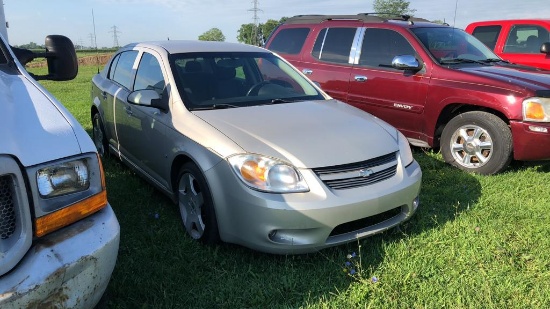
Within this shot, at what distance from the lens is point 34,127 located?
1802 mm

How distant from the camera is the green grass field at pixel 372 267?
2.54 m

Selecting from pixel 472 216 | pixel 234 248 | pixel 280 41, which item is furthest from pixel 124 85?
pixel 472 216

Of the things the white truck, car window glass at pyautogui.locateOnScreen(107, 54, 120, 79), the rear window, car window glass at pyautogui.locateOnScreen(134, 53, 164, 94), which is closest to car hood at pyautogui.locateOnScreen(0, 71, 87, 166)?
the white truck

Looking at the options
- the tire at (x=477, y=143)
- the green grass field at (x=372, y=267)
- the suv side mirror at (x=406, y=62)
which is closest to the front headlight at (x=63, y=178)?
the green grass field at (x=372, y=267)

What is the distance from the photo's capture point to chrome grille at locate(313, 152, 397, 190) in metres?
2.78

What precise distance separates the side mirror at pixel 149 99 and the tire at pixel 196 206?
0.58m

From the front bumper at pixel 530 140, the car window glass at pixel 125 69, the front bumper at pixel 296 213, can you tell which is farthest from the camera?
the car window glass at pixel 125 69

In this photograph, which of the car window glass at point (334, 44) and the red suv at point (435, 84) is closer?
the red suv at point (435, 84)

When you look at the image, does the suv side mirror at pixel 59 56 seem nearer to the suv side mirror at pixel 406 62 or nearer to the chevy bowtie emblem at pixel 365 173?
the chevy bowtie emblem at pixel 365 173

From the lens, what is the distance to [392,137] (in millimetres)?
3330

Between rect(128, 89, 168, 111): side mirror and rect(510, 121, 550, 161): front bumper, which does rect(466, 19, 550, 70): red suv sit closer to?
rect(510, 121, 550, 161): front bumper

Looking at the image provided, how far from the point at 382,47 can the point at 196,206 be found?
3627 mm

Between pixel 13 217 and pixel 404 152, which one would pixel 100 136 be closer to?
pixel 404 152

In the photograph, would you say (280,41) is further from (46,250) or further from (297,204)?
(46,250)
